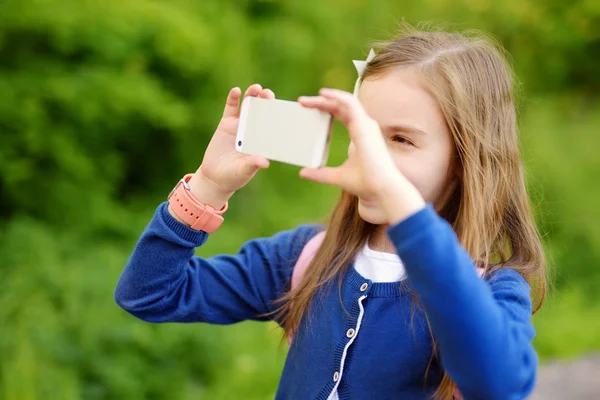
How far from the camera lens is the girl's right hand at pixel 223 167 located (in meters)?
1.56

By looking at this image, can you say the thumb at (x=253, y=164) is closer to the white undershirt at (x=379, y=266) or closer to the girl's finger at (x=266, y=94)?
the girl's finger at (x=266, y=94)

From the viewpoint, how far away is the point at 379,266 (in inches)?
62.2

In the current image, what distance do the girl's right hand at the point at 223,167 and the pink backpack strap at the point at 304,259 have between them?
0.25 m

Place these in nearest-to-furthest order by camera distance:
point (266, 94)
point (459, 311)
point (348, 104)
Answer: point (459, 311) → point (348, 104) → point (266, 94)

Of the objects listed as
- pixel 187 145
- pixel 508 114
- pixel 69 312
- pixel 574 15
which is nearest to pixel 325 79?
pixel 187 145

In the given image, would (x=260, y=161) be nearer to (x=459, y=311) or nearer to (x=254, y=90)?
(x=254, y=90)

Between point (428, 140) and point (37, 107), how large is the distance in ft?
8.31

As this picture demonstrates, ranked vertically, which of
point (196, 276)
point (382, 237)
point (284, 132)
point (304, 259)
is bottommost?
point (196, 276)

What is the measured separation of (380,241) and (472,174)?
27 cm

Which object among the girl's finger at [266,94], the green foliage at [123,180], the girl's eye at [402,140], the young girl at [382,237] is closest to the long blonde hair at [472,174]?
the young girl at [382,237]

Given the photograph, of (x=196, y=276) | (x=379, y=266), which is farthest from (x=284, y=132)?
(x=196, y=276)

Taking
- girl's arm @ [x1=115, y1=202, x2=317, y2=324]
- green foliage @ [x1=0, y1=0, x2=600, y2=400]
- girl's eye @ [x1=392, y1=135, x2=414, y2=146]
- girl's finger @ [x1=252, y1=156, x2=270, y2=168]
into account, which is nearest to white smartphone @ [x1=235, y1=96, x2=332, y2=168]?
girl's finger @ [x1=252, y1=156, x2=270, y2=168]

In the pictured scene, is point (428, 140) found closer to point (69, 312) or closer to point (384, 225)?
point (384, 225)

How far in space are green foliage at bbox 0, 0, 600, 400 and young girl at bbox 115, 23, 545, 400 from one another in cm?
63
